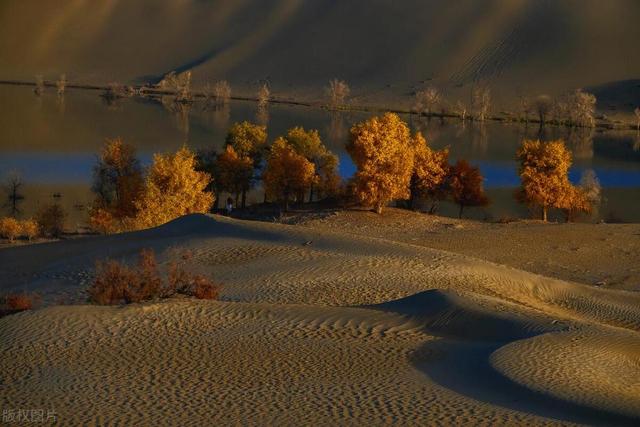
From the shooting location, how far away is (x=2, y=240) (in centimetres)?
3209

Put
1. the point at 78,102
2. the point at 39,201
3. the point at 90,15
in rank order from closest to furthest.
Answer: the point at 39,201, the point at 78,102, the point at 90,15

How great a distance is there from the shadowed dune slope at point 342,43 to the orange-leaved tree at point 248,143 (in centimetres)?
6683

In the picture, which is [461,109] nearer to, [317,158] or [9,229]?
[317,158]

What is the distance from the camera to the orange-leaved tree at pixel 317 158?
132 ft

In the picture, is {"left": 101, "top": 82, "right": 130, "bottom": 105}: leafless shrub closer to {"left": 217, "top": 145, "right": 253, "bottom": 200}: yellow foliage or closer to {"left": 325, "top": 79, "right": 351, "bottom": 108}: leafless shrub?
{"left": 325, "top": 79, "right": 351, "bottom": 108}: leafless shrub

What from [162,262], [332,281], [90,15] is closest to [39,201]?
[162,262]

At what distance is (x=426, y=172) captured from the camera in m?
38.1

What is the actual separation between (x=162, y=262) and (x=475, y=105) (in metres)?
84.7

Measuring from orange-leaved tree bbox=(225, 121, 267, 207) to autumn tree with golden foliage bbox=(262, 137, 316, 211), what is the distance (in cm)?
452

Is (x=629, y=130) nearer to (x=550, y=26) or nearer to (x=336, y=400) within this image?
(x=550, y=26)

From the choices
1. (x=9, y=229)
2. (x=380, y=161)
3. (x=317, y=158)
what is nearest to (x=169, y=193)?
(x=9, y=229)

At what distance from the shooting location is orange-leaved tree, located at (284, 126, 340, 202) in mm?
40312

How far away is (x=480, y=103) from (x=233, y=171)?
62099 mm

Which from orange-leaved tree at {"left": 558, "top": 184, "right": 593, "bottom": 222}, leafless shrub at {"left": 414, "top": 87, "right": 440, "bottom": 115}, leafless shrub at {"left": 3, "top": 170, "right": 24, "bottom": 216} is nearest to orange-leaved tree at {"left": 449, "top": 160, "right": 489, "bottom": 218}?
orange-leaved tree at {"left": 558, "top": 184, "right": 593, "bottom": 222}
